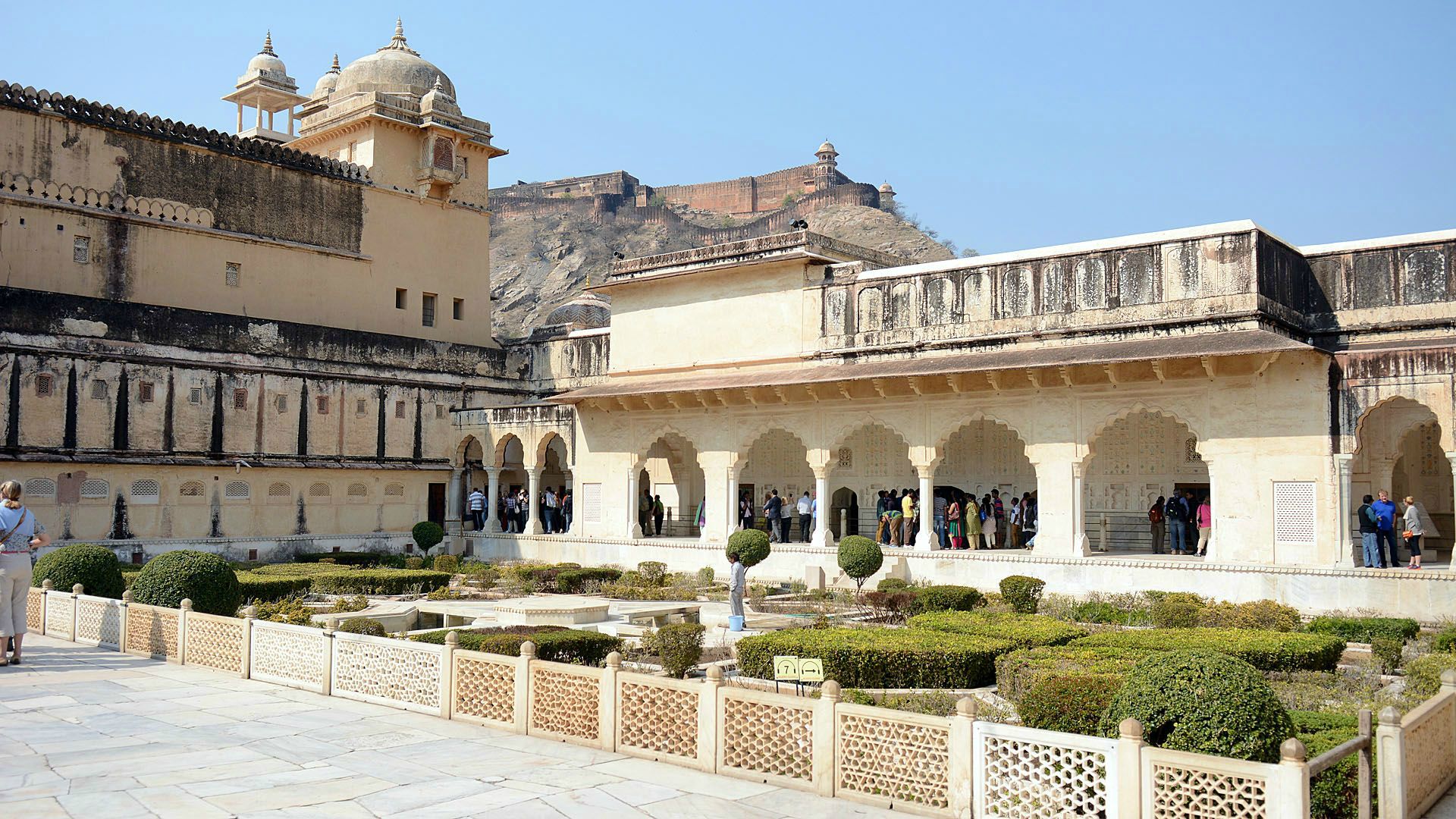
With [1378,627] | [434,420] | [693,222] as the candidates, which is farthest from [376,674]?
[693,222]

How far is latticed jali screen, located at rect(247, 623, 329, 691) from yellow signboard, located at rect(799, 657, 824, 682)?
450cm

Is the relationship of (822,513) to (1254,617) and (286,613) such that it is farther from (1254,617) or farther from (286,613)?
(286,613)

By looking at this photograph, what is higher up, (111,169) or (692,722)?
(111,169)

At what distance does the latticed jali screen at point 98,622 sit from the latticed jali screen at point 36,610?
92 cm

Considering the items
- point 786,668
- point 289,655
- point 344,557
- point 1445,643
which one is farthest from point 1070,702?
point 344,557

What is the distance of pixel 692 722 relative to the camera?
25.6 feet

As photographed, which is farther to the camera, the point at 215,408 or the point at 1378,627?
the point at 215,408

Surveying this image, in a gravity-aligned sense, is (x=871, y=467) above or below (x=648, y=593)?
above

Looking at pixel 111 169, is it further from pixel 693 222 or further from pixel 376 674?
pixel 693 222

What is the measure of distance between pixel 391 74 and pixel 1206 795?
30.8m

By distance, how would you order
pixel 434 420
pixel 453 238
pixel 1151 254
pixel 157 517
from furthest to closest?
pixel 453 238 < pixel 434 420 < pixel 157 517 < pixel 1151 254

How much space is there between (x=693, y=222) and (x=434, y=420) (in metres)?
48.6

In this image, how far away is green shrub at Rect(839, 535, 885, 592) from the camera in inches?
708

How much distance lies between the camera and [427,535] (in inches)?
1000
